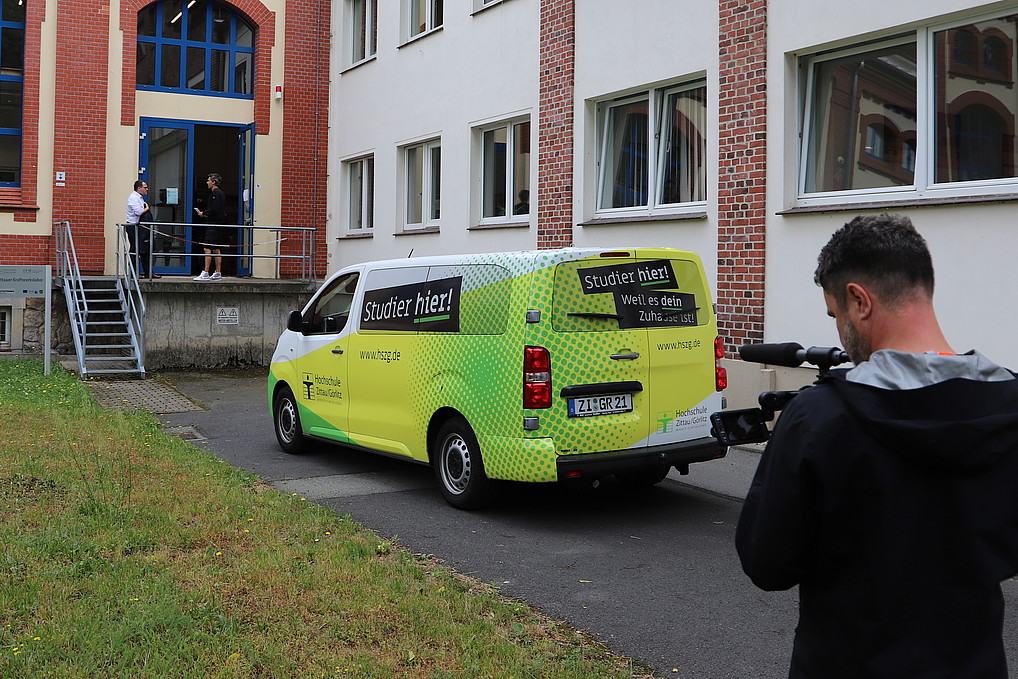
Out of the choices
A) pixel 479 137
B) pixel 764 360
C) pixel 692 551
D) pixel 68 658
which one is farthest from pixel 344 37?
pixel 764 360

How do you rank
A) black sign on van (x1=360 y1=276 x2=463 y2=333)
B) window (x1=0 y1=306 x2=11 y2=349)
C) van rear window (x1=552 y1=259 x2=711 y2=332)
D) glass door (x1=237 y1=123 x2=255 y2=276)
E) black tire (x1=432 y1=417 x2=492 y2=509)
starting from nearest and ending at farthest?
van rear window (x1=552 y1=259 x2=711 y2=332), black tire (x1=432 y1=417 x2=492 y2=509), black sign on van (x1=360 y1=276 x2=463 y2=333), window (x1=0 y1=306 x2=11 y2=349), glass door (x1=237 y1=123 x2=255 y2=276)

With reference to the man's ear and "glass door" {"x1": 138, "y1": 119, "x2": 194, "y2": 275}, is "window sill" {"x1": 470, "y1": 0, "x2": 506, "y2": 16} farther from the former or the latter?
the man's ear

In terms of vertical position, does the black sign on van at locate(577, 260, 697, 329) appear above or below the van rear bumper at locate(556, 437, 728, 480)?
above

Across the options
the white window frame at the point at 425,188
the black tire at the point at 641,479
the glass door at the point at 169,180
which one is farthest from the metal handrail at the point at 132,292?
the black tire at the point at 641,479

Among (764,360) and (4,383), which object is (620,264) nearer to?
(764,360)

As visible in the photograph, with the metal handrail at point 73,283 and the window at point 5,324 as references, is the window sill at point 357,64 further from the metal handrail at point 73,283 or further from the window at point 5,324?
the window at point 5,324

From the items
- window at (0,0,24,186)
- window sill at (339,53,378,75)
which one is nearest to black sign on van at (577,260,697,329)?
window sill at (339,53,378,75)

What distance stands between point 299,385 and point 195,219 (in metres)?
12.9

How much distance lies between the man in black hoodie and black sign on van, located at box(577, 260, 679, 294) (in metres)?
4.90

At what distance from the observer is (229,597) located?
5125mm

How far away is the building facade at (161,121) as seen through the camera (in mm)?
18938

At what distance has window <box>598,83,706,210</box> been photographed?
11758 mm

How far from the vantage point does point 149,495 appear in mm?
7422

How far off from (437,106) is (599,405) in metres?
11.1
